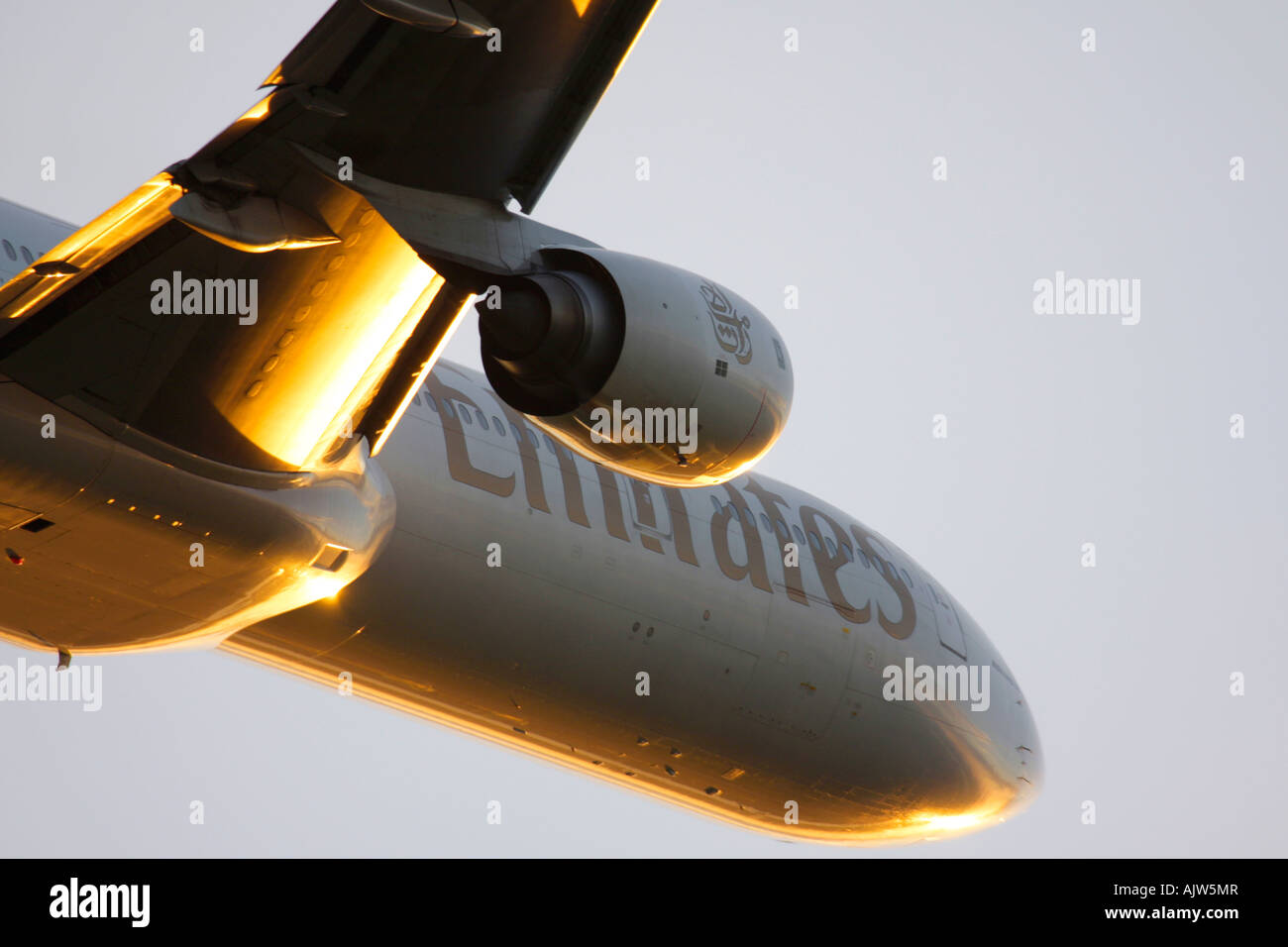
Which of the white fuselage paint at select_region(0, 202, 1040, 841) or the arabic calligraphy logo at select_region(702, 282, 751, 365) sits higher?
the arabic calligraphy logo at select_region(702, 282, 751, 365)

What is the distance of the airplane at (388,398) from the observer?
8.19 metres

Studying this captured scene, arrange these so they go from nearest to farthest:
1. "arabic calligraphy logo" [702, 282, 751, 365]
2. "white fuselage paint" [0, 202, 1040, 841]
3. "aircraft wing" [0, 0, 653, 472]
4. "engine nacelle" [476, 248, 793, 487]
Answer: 1. "aircraft wing" [0, 0, 653, 472]
2. "engine nacelle" [476, 248, 793, 487]
3. "arabic calligraphy logo" [702, 282, 751, 365]
4. "white fuselage paint" [0, 202, 1040, 841]

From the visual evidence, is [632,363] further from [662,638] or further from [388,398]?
[662,638]

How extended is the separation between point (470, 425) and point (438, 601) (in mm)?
1485

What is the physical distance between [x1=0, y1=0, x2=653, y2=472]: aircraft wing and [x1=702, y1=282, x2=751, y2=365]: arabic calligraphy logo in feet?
3.71

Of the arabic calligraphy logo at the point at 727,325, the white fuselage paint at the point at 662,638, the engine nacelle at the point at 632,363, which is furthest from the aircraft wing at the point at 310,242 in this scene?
the white fuselage paint at the point at 662,638

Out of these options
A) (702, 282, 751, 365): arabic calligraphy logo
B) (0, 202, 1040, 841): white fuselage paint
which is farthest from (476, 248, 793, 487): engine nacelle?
(0, 202, 1040, 841): white fuselage paint

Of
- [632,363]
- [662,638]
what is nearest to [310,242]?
[632,363]

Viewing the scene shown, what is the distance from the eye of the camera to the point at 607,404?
8.66 metres

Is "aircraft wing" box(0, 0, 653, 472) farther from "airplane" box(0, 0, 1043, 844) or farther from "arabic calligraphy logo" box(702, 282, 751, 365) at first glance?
"arabic calligraphy logo" box(702, 282, 751, 365)

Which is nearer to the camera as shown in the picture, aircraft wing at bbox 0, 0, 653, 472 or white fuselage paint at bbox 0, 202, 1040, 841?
aircraft wing at bbox 0, 0, 653, 472

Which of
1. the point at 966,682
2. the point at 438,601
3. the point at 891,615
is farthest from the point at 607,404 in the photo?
the point at 966,682

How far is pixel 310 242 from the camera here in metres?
8.55

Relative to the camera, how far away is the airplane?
8.19 metres
